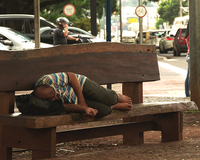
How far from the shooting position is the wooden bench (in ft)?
11.2

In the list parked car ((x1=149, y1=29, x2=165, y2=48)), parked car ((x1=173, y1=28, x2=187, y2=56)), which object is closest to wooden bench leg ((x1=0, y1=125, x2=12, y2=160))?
parked car ((x1=173, y1=28, x2=187, y2=56))

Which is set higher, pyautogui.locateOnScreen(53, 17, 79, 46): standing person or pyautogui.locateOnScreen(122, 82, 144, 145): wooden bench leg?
pyautogui.locateOnScreen(53, 17, 79, 46): standing person

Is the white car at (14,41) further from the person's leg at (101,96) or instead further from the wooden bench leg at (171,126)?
the person's leg at (101,96)

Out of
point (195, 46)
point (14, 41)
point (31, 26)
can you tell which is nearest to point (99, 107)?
point (195, 46)

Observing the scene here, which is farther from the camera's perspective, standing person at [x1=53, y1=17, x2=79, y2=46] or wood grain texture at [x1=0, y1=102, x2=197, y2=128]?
standing person at [x1=53, y1=17, x2=79, y2=46]

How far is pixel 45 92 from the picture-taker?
3.42 meters

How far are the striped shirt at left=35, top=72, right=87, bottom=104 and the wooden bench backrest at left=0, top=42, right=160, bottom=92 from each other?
0.27 meters

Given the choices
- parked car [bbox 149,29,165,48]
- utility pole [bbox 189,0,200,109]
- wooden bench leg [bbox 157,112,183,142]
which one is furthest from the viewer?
parked car [bbox 149,29,165,48]

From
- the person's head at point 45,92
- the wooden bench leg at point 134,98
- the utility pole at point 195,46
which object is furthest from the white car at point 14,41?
the person's head at point 45,92

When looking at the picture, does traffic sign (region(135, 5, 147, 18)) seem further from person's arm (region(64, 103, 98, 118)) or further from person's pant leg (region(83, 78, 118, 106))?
person's arm (region(64, 103, 98, 118))

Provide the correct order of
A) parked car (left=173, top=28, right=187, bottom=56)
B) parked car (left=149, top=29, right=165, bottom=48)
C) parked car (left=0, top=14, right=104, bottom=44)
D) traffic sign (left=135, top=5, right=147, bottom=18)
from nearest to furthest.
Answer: parked car (left=0, top=14, right=104, bottom=44)
traffic sign (left=135, top=5, right=147, bottom=18)
parked car (left=173, top=28, right=187, bottom=56)
parked car (left=149, top=29, right=165, bottom=48)

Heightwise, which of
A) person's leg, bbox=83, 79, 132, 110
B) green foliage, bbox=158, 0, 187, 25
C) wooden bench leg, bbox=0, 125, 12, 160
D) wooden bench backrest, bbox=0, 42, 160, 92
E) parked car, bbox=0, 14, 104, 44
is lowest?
wooden bench leg, bbox=0, 125, 12, 160

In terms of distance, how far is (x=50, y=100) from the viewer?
346 cm

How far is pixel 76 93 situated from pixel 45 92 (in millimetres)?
329
